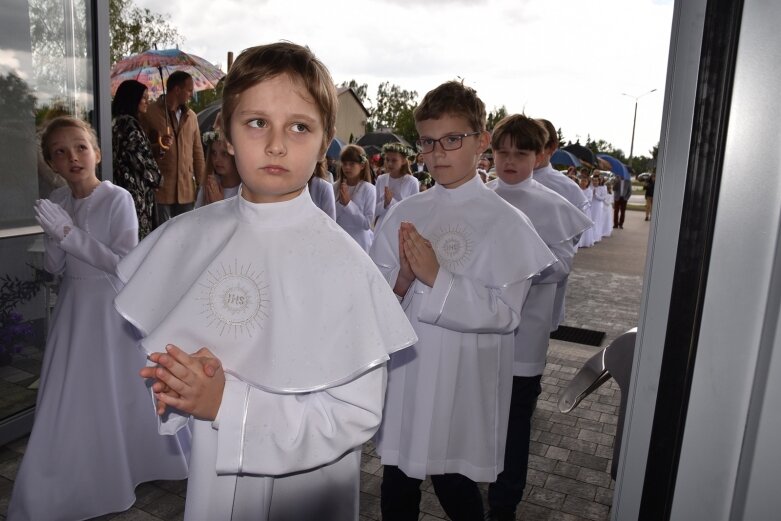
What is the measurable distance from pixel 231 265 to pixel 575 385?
3.27 feet

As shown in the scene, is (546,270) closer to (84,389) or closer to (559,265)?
(559,265)

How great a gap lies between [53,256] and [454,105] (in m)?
2.28

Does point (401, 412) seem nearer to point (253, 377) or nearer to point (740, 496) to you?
point (253, 377)

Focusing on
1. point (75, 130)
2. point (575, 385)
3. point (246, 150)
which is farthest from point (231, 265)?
point (75, 130)

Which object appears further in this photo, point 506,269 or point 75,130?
point 75,130

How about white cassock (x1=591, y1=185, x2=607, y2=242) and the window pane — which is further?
white cassock (x1=591, y1=185, x2=607, y2=242)

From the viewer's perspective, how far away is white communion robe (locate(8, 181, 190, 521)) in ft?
10.1

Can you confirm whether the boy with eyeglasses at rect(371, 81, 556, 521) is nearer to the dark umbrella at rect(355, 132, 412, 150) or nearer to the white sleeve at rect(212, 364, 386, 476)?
the white sleeve at rect(212, 364, 386, 476)

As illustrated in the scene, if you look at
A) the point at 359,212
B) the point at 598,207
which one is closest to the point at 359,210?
the point at 359,212

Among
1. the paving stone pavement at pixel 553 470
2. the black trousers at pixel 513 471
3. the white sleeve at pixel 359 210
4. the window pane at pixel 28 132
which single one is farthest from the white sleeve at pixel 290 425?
the white sleeve at pixel 359 210

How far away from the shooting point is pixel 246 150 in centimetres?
148

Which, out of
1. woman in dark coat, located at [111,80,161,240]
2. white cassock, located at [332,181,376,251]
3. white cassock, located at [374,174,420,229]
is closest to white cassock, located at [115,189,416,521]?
woman in dark coat, located at [111,80,161,240]

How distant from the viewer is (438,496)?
259 centimetres

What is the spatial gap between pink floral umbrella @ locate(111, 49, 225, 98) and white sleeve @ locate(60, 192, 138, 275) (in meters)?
3.31
